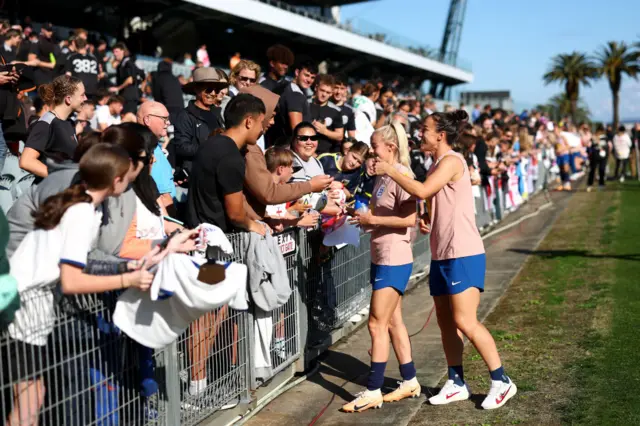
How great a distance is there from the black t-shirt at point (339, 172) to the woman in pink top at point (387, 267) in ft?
6.25

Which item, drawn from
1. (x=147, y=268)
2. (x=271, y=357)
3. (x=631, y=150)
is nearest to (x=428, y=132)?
(x=271, y=357)

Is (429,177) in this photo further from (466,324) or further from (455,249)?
(466,324)

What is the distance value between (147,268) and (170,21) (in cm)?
2821

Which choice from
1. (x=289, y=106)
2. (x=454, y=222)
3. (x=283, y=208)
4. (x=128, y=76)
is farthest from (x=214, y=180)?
(x=128, y=76)

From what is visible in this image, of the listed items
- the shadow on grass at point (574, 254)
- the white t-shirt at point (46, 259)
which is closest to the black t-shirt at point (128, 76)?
the shadow on grass at point (574, 254)

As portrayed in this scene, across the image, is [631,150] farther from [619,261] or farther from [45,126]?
[45,126]

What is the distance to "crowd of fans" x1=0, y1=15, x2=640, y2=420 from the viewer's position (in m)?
4.06

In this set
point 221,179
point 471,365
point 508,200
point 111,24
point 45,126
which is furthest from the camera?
point 111,24

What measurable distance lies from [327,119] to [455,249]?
4.06m

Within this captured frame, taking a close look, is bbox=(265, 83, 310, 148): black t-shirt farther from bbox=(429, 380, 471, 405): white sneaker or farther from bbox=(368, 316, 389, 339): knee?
bbox=(429, 380, 471, 405): white sneaker

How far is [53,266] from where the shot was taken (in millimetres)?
3848

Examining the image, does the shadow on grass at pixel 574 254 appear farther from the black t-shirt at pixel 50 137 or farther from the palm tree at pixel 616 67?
the palm tree at pixel 616 67

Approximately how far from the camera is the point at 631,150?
3212 cm

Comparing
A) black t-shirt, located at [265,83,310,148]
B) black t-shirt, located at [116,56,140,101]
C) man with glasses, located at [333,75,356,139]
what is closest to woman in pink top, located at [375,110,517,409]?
black t-shirt, located at [265,83,310,148]
